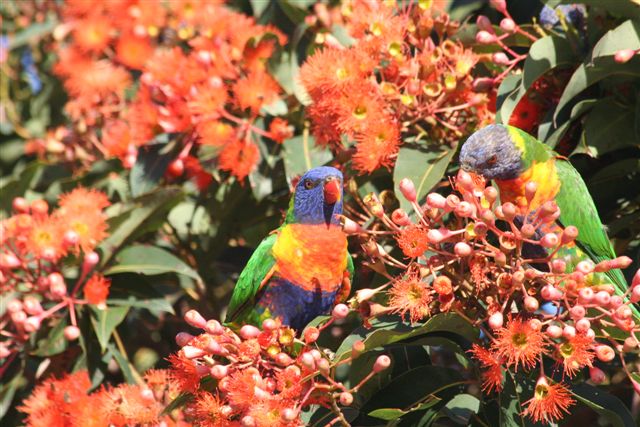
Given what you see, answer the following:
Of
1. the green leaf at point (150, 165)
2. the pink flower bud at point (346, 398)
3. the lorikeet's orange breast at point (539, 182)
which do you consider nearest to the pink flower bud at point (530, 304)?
the pink flower bud at point (346, 398)

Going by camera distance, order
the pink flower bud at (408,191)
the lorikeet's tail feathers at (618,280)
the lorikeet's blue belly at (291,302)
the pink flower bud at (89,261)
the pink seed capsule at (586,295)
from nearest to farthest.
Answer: the pink seed capsule at (586,295) < the pink flower bud at (408,191) < the lorikeet's tail feathers at (618,280) < the lorikeet's blue belly at (291,302) < the pink flower bud at (89,261)

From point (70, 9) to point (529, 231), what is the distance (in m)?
3.11

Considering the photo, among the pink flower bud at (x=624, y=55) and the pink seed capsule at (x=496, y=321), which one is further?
the pink flower bud at (x=624, y=55)

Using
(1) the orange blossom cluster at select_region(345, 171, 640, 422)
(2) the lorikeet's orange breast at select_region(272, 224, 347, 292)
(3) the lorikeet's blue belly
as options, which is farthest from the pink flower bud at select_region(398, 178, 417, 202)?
(3) the lorikeet's blue belly

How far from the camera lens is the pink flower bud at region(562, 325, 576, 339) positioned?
6.07ft

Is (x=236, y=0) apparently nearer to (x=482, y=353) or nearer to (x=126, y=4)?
(x=126, y=4)

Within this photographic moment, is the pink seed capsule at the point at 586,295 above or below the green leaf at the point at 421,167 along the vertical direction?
above

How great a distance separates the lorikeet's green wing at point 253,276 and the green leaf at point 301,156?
0.98ft

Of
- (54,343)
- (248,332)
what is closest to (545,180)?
(248,332)

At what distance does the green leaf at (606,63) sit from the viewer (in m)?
2.37

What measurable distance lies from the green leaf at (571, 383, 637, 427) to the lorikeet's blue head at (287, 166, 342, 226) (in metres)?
0.91

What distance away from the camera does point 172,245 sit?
3.58 m

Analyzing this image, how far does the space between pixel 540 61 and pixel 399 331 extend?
39.7 inches

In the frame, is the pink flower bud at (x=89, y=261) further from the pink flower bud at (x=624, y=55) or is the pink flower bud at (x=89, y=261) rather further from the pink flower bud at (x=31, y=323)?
the pink flower bud at (x=624, y=55)
